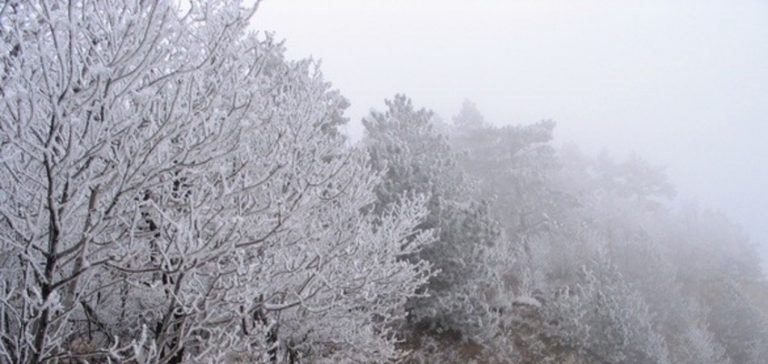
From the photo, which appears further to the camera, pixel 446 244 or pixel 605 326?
pixel 605 326

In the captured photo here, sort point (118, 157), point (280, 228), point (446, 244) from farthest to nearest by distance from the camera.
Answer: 1. point (446, 244)
2. point (280, 228)
3. point (118, 157)

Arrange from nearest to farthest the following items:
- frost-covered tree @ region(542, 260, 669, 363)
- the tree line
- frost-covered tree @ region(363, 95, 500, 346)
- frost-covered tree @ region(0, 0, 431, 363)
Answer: frost-covered tree @ region(0, 0, 431, 363) → the tree line → frost-covered tree @ region(363, 95, 500, 346) → frost-covered tree @ region(542, 260, 669, 363)

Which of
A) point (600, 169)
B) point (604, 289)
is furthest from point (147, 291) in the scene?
point (600, 169)

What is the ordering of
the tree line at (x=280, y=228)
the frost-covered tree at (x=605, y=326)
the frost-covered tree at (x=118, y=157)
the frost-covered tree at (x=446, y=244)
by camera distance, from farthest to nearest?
the frost-covered tree at (x=605, y=326)
the frost-covered tree at (x=446, y=244)
the tree line at (x=280, y=228)
the frost-covered tree at (x=118, y=157)

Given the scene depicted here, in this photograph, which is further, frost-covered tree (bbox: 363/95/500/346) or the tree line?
frost-covered tree (bbox: 363/95/500/346)

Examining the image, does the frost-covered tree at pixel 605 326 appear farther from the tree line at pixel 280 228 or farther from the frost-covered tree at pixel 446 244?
the frost-covered tree at pixel 446 244

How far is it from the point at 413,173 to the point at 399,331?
4.10 metres

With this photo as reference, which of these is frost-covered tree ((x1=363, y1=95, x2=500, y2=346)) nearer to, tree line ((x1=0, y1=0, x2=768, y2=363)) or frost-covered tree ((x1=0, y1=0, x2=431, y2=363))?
tree line ((x1=0, y1=0, x2=768, y2=363))

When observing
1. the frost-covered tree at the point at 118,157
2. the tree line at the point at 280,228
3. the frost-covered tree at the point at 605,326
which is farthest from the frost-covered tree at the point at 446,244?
the frost-covered tree at the point at 118,157

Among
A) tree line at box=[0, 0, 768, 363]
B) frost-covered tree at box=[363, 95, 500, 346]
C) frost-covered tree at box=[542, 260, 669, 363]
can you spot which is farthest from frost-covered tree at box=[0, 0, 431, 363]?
frost-covered tree at box=[542, 260, 669, 363]

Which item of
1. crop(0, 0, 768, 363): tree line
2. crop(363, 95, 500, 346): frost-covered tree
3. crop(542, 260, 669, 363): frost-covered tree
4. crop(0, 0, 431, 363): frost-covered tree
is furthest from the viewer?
crop(542, 260, 669, 363): frost-covered tree

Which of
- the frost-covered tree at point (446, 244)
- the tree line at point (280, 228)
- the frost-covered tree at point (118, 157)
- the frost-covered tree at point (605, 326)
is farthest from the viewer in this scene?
the frost-covered tree at point (605, 326)

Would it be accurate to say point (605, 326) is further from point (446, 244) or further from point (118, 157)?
point (118, 157)

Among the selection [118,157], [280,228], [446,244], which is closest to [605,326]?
[446,244]
